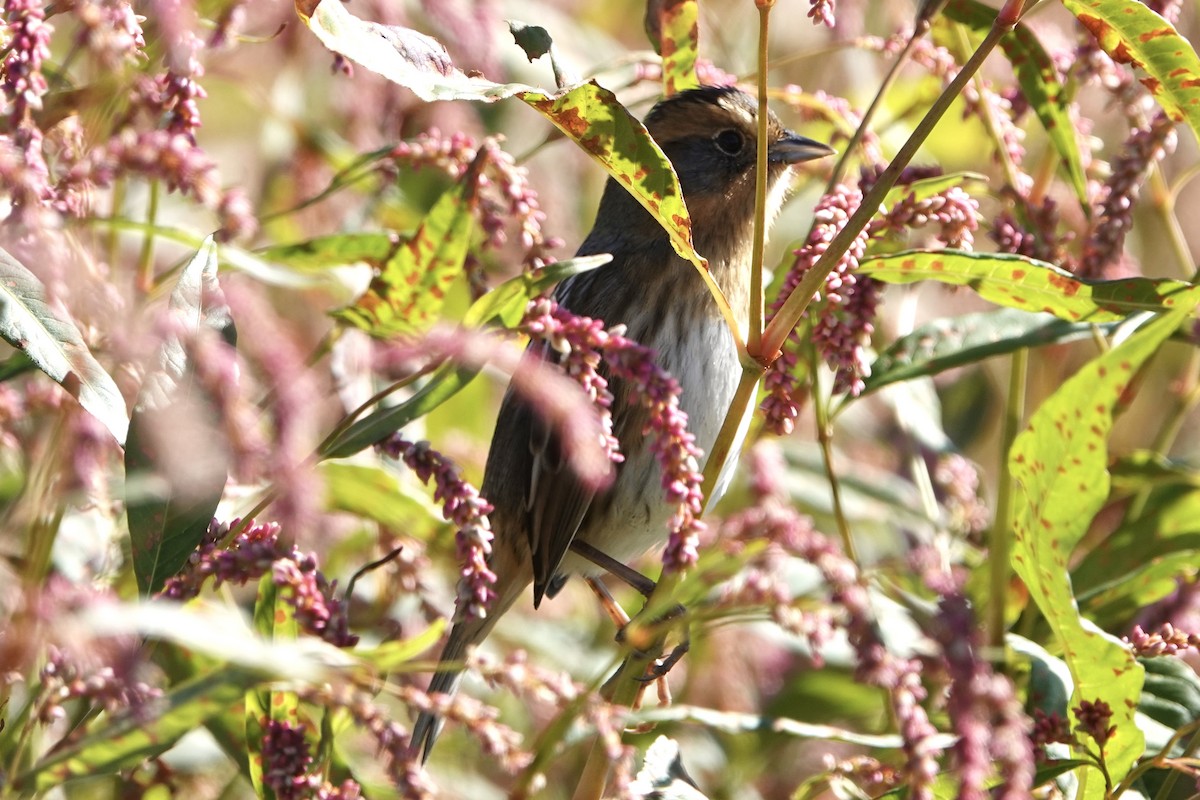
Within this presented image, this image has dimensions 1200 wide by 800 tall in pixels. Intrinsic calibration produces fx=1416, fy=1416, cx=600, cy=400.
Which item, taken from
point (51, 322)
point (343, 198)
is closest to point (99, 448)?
point (51, 322)

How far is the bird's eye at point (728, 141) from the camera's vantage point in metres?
2.91

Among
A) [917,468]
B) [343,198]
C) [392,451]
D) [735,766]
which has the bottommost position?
[735,766]

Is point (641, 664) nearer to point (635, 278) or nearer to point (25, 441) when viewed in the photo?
point (25, 441)

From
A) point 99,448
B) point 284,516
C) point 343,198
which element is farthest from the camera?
point 343,198

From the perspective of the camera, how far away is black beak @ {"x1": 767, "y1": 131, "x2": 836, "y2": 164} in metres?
2.60

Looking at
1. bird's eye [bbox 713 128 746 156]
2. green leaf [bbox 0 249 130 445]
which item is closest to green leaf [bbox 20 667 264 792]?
green leaf [bbox 0 249 130 445]

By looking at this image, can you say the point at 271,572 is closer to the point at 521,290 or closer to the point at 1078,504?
the point at 521,290

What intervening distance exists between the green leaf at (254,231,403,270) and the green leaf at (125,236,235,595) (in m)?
0.35

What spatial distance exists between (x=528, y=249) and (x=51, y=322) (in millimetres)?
550

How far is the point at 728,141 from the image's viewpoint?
292cm

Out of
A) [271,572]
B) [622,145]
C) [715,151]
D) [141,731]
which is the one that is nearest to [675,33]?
[622,145]

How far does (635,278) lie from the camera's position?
2654 mm

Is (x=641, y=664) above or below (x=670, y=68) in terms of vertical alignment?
below

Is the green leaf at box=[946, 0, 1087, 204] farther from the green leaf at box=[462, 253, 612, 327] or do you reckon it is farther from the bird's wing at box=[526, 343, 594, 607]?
the bird's wing at box=[526, 343, 594, 607]
